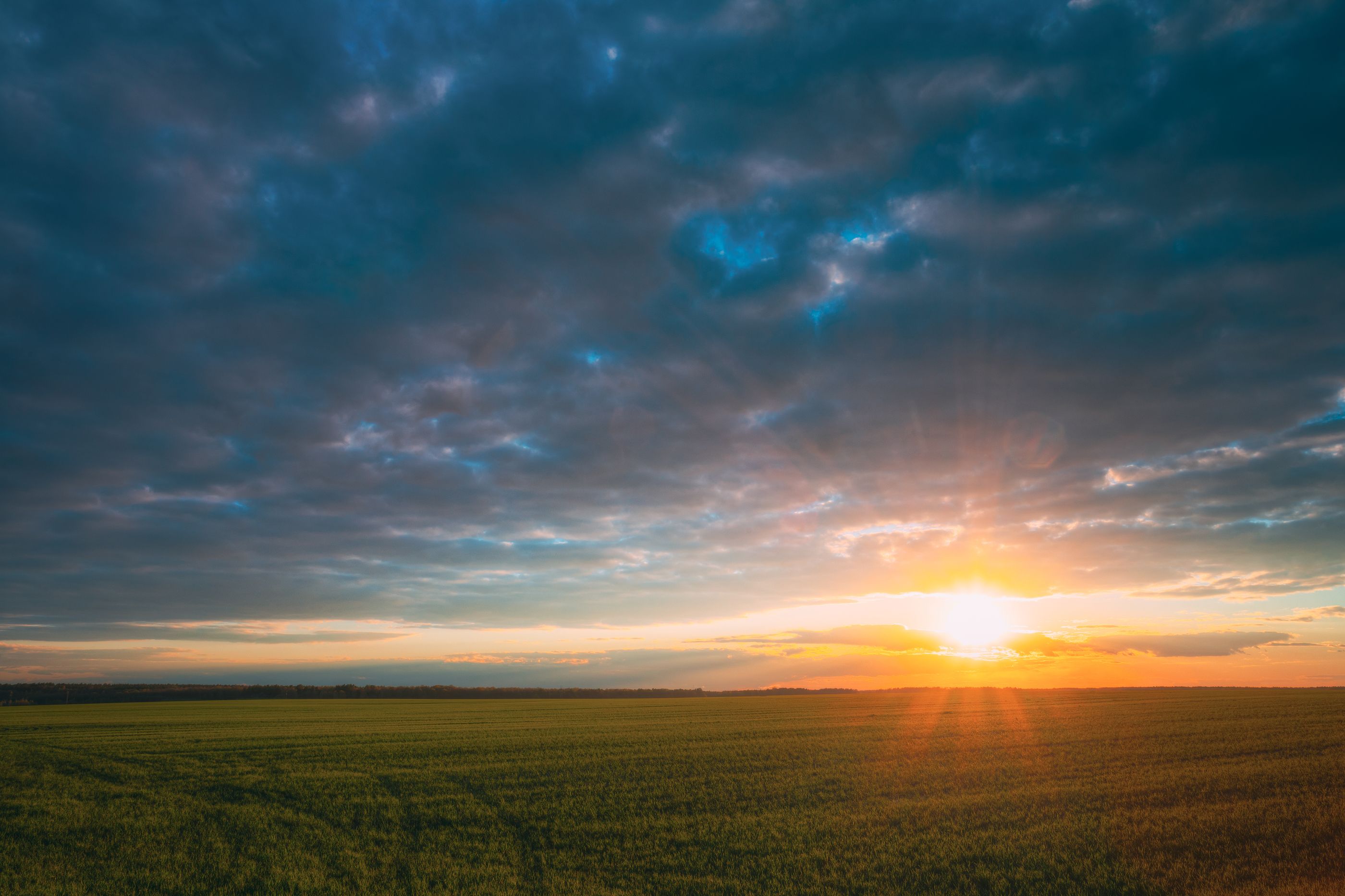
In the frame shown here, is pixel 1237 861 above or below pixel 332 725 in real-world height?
above

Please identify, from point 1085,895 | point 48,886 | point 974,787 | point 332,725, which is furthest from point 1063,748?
point 332,725

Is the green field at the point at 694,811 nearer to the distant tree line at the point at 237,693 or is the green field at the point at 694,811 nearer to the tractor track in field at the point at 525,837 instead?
the tractor track in field at the point at 525,837

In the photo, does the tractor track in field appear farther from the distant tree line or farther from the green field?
the distant tree line

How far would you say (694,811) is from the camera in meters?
16.3

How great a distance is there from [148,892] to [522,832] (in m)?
6.72

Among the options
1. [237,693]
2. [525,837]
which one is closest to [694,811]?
[525,837]

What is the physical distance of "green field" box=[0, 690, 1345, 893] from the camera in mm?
11688

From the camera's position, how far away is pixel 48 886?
1175 centimetres

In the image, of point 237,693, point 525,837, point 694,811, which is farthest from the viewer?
point 237,693

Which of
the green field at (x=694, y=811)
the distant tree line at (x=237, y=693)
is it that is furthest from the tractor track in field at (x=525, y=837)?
the distant tree line at (x=237, y=693)

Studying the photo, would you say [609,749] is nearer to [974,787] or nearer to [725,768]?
[725,768]

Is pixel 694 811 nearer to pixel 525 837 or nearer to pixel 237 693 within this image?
pixel 525 837

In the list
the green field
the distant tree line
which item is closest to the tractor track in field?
the green field

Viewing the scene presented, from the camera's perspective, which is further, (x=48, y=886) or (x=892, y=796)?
(x=892, y=796)
